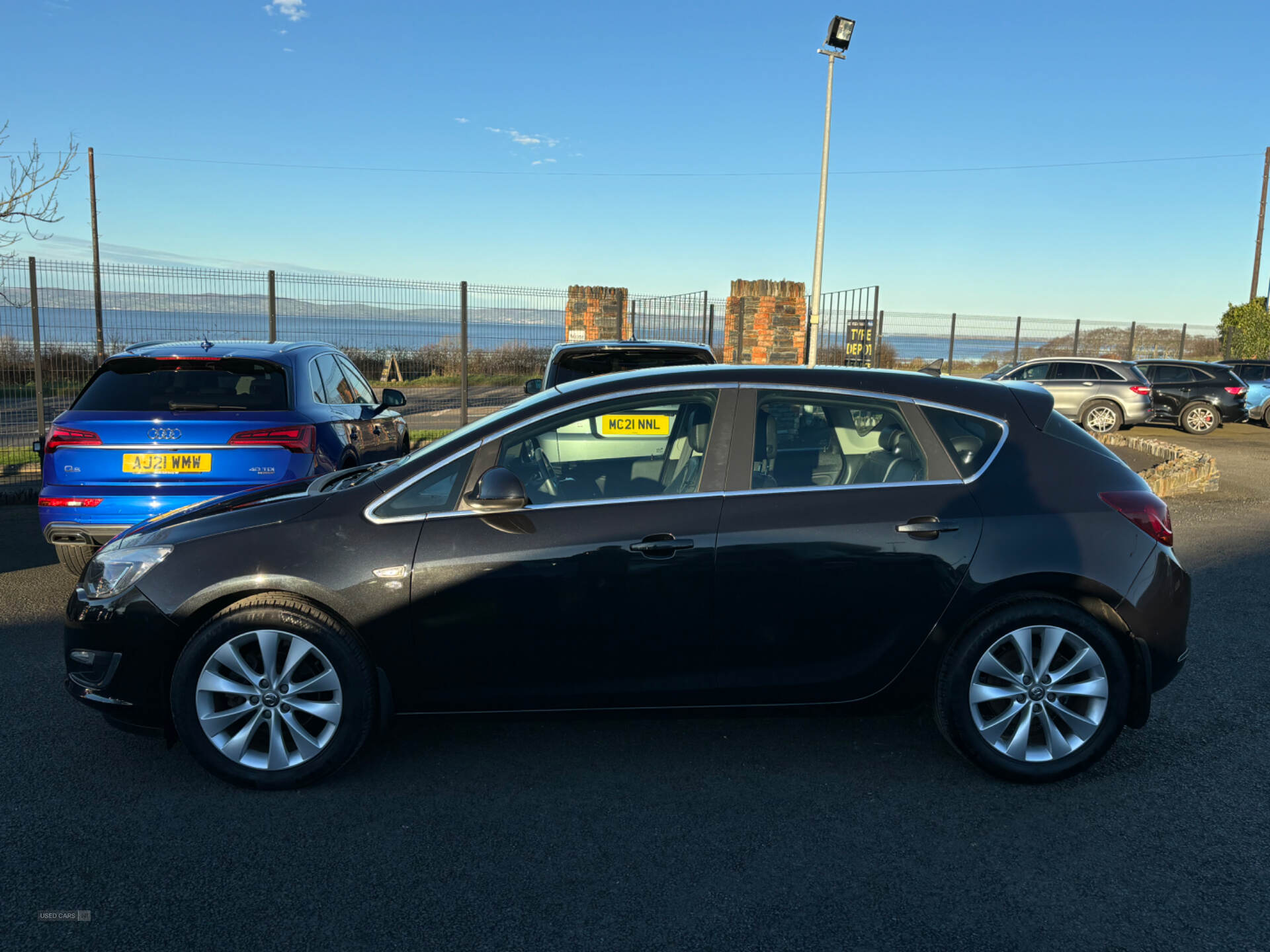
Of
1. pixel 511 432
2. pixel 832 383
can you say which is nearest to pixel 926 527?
pixel 832 383

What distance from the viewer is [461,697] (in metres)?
3.60

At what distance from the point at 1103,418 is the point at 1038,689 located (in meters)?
16.7

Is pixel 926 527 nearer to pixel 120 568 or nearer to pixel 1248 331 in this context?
pixel 120 568

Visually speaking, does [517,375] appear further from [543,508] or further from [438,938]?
[438,938]

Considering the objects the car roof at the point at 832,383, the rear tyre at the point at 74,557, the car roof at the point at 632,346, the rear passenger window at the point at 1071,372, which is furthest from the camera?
the rear passenger window at the point at 1071,372

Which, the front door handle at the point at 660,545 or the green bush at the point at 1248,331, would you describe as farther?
the green bush at the point at 1248,331

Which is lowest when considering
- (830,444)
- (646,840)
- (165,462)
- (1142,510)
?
(646,840)

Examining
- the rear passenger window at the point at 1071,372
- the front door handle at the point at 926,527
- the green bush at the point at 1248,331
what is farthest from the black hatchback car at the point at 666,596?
the green bush at the point at 1248,331

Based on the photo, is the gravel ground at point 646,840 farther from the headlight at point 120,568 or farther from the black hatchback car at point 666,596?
the headlight at point 120,568

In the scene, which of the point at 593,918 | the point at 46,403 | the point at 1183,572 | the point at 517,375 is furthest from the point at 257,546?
the point at 517,375

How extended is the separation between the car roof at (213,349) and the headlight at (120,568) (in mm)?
2743

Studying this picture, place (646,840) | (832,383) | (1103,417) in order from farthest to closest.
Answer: (1103,417), (832,383), (646,840)

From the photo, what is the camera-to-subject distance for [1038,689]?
3.63 meters

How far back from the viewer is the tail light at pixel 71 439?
568 centimetres
